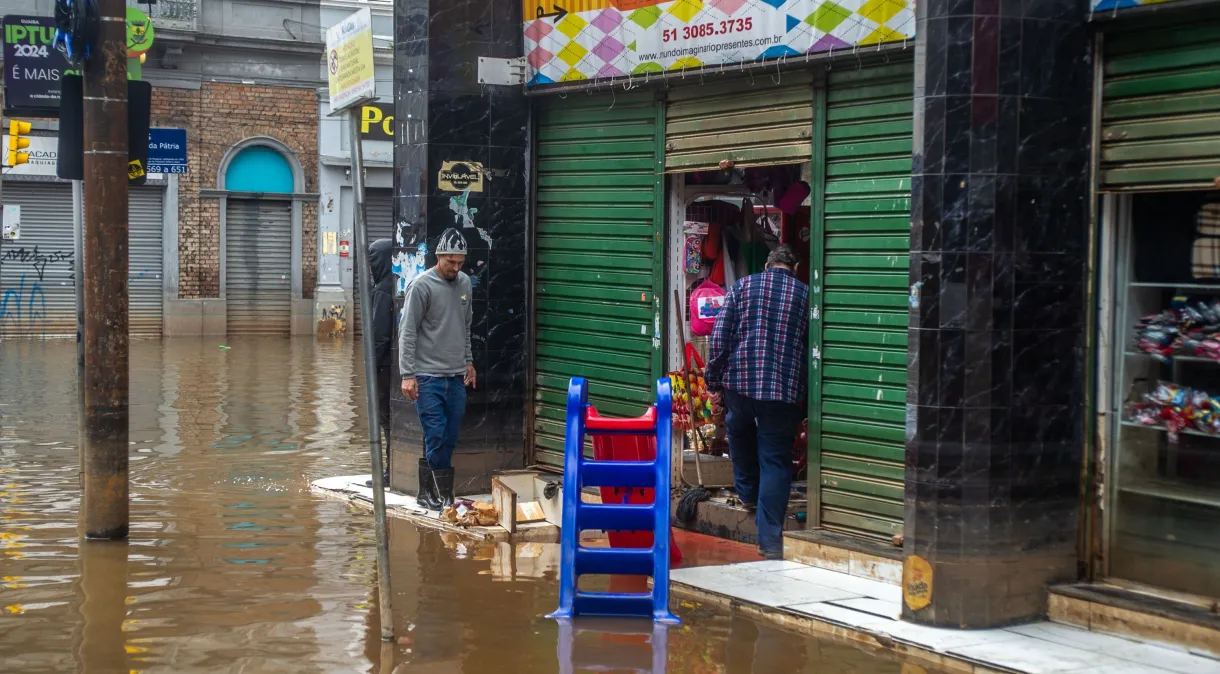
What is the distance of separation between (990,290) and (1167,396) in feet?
3.46

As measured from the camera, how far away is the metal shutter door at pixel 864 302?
785 cm

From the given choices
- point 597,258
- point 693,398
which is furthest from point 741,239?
point 693,398

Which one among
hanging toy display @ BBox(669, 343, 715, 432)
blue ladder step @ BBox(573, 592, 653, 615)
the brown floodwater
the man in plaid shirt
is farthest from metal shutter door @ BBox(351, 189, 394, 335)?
blue ladder step @ BBox(573, 592, 653, 615)

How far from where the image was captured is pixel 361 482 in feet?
35.8

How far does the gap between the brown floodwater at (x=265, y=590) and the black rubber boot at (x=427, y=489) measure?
0.41 meters

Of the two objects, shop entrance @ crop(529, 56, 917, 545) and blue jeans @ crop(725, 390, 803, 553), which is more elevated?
shop entrance @ crop(529, 56, 917, 545)

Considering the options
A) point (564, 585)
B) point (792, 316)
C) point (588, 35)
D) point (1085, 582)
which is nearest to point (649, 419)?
point (564, 585)

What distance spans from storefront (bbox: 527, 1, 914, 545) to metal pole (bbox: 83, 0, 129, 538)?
3.20 m

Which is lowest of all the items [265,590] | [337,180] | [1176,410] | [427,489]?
[265,590]

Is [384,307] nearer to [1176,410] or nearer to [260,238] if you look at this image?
[1176,410]

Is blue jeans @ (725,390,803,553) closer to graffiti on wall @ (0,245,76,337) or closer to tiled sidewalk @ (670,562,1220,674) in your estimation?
tiled sidewalk @ (670,562,1220,674)

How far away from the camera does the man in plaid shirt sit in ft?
28.0

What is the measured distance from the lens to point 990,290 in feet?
21.6

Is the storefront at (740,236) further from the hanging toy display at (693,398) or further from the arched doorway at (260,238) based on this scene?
the arched doorway at (260,238)
